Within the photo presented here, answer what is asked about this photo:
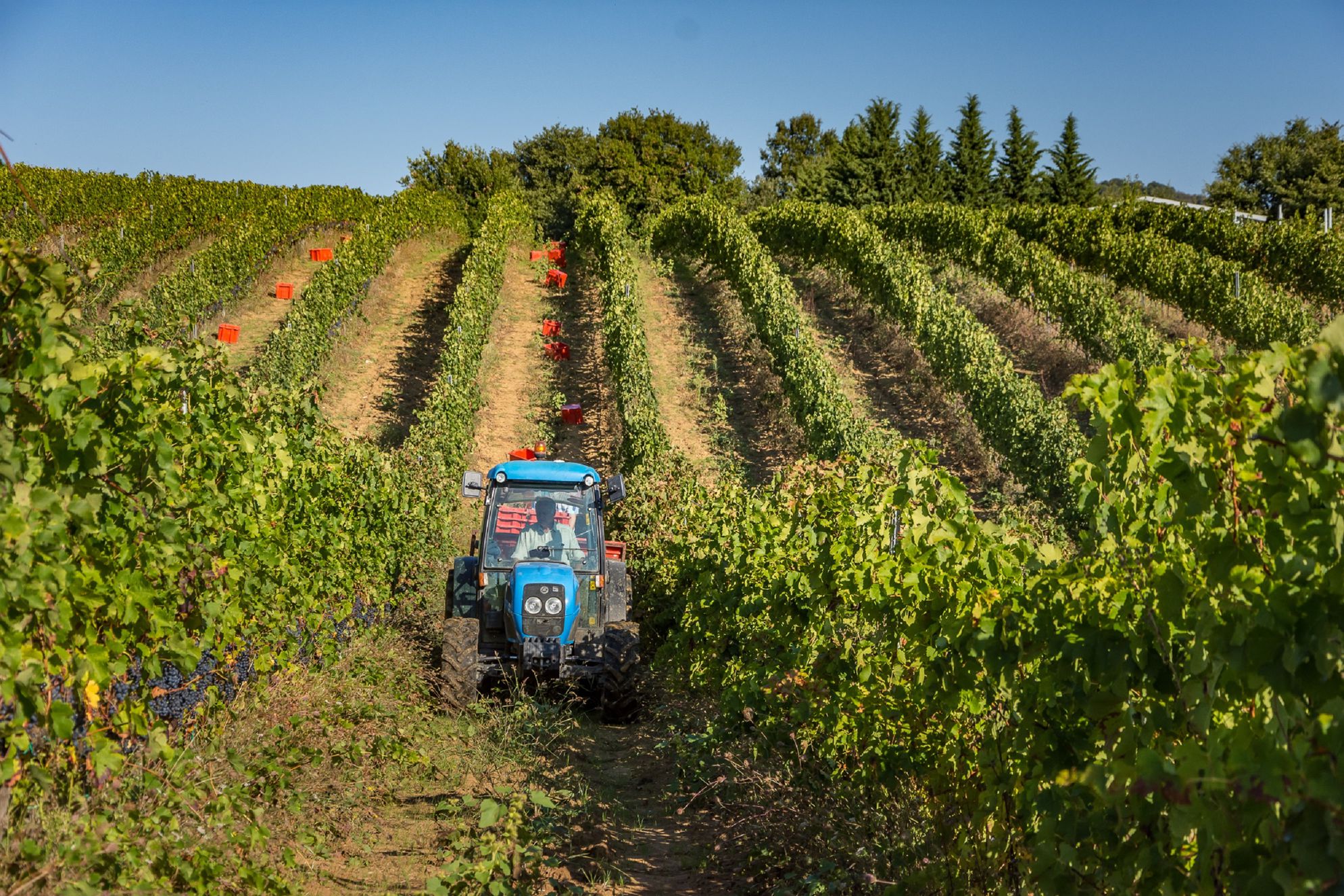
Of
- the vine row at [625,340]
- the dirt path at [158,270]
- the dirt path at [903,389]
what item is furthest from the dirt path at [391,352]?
the dirt path at [903,389]

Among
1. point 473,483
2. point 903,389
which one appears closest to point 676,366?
point 903,389

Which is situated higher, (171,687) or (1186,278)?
(1186,278)

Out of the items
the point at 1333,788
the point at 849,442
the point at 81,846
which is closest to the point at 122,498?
the point at 81,846

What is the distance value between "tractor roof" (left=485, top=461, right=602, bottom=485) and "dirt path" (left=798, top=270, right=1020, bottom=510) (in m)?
7.22

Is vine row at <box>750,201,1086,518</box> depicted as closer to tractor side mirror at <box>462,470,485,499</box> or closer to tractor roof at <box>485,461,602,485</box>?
tractor roof at <box>485,461,602,485</box>

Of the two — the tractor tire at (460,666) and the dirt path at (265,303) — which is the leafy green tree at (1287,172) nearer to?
the dirt path at (265,303)

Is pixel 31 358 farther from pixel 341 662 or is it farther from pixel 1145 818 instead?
pixel 341 662

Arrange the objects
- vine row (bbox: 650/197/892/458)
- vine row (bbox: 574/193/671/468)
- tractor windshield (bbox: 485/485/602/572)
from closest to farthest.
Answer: tractor windshield (bbox: 485/485/602/572) → vine row (bbox: 574/193/671/468) → vine row (bbox: 650/197/892/458)

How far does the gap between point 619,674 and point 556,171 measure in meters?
42.1

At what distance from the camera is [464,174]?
44719 millimetres

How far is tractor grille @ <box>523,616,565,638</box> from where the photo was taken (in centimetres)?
807

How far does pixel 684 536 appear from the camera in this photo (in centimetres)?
971

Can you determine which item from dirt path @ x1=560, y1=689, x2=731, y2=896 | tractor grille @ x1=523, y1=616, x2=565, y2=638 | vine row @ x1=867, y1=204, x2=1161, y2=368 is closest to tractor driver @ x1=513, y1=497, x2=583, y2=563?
tractor grille @ x1=523, y1=616, x2=565, y2=638

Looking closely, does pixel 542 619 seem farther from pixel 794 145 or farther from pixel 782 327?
pixel 794 145
